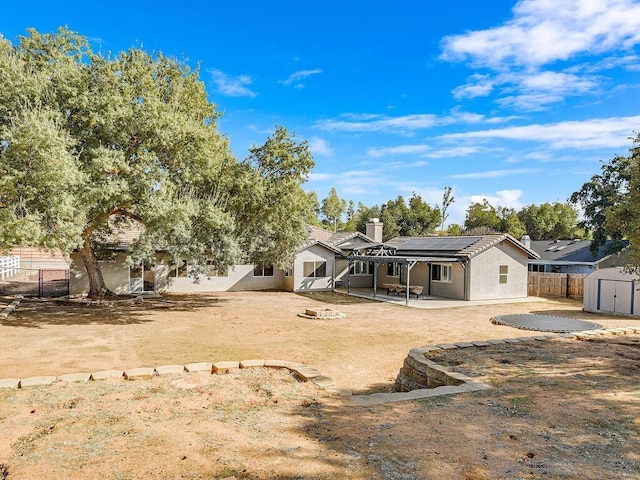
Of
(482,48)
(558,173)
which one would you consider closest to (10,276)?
(482,48)

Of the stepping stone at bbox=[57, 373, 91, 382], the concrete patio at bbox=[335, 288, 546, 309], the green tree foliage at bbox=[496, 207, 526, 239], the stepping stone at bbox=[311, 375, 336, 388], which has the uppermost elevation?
the green tree foliage at bbox=[496, 207, 526, 239]

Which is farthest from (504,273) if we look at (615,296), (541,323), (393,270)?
(541,323)

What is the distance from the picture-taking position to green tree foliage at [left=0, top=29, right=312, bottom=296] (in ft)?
40.7

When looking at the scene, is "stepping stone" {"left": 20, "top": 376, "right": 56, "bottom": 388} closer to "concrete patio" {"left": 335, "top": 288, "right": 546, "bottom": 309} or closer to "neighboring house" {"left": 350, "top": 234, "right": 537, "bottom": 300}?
"concrete patio" {"left": 335, "top": 288, "right": 546, "bottom": 309}

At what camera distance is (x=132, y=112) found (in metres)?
14.6

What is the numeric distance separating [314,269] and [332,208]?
4463cm

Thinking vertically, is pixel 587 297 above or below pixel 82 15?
below

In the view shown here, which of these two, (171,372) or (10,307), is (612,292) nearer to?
(171,372)

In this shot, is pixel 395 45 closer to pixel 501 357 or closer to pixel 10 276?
pixel 501 357

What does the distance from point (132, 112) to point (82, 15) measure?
6.08 meters

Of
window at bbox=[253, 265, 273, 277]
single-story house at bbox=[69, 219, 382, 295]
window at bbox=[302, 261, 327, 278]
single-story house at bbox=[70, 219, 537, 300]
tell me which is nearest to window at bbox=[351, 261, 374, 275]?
single-story house at bbox=[70, 219, 537, 300]

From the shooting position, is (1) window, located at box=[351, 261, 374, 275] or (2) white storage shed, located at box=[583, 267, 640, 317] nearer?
(2) white storage shed, located at box=[583, 267, 640, 317]

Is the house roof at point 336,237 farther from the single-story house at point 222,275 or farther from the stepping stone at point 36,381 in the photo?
the stepping stone at point 36,381

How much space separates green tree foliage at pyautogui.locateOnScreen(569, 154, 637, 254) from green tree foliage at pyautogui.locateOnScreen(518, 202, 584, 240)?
21470mm
